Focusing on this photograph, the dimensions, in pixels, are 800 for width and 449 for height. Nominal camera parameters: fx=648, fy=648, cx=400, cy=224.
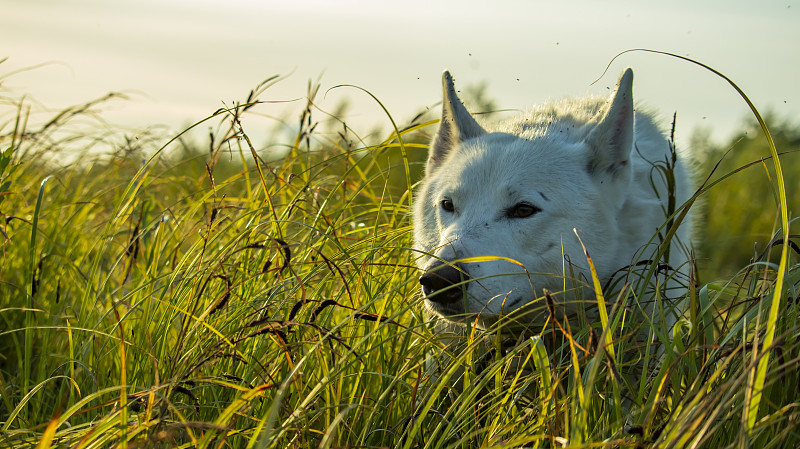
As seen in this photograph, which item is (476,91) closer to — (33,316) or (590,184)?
(590,184)

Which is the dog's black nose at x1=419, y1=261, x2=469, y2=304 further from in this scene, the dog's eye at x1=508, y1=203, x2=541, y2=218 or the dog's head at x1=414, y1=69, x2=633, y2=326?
the dog's eye at x1=508, y1=203, x2=541, y2=218

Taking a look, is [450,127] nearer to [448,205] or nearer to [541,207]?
[448,205]

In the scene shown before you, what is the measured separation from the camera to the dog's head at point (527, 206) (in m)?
2.47

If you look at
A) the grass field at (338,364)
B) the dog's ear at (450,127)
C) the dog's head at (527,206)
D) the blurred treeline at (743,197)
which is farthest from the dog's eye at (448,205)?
the blurred treeline at (743,197)

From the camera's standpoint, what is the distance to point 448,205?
2977mm

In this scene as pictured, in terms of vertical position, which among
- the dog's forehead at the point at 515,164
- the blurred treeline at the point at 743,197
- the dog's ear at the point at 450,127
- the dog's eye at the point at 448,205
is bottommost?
the blurred treeline at the point at 743,197

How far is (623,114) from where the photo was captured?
110 inches

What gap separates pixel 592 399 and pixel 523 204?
1025 millimetres

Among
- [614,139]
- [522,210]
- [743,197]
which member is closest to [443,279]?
[522,210]

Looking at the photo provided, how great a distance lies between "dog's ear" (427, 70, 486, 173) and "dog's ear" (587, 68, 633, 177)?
635mm

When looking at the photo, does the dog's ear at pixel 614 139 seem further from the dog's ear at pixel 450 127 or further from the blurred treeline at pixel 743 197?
the blurred treeline at pixel 743 197

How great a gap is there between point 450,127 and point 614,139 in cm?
83

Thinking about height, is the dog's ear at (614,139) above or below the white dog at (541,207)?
above

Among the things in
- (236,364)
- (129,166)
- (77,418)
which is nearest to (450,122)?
(236,364)
